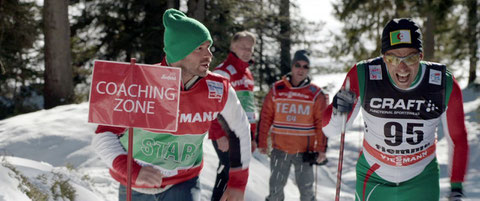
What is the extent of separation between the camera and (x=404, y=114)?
3.55m

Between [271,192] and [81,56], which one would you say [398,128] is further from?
[81,56]

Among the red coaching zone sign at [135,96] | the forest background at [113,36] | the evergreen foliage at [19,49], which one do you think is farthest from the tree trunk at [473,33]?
the red coaching zone sign at [135,96]

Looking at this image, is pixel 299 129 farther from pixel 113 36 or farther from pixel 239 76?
pixel 113 36

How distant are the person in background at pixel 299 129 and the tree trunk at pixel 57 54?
8470 mm

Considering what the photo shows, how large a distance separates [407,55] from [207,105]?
1424mm

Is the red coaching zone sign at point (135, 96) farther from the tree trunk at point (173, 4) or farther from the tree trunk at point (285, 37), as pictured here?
the tree trunk at point (285, 37)

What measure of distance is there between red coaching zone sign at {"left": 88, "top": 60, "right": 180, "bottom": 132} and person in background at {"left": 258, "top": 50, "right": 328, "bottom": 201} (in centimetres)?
369

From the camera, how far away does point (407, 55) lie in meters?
3.46

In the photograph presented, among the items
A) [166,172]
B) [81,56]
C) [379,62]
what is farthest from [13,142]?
[81,56]

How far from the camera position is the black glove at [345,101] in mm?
3553

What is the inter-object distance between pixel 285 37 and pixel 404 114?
13.4 m

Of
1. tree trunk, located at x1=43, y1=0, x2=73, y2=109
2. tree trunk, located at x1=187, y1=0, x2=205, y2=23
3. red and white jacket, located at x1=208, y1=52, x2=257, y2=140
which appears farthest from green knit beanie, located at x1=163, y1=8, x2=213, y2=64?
tree trunk, located at x1=43, y1=0, x2=73, y2=109

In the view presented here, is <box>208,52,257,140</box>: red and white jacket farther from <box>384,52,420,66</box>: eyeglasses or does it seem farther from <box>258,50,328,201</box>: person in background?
<box>384,52,420,66</box>: eyeglasses

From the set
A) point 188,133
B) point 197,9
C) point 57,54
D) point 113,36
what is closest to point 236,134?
point 188,133
